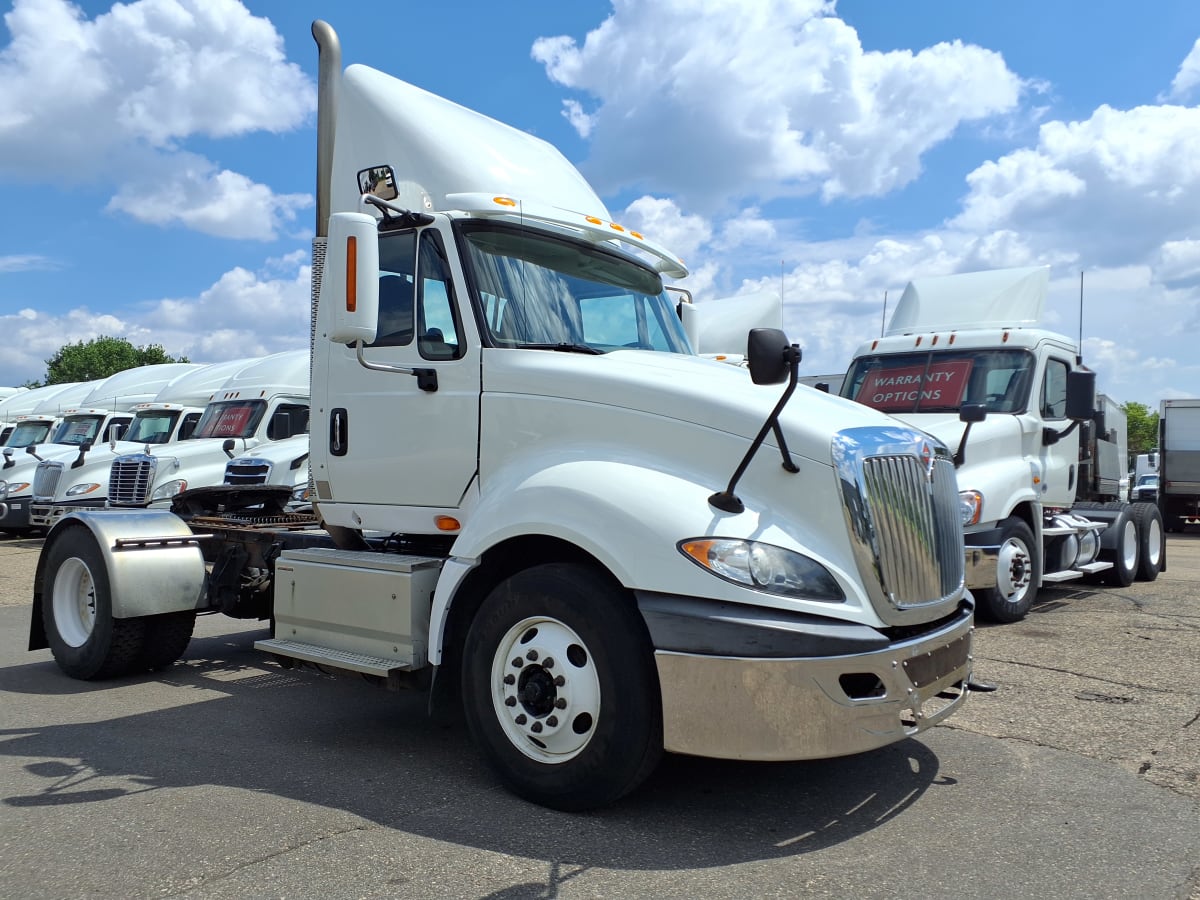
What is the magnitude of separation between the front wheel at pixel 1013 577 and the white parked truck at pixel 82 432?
1406 cm

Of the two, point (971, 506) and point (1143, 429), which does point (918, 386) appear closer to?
point (971, 506)

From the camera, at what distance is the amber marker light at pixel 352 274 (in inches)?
178

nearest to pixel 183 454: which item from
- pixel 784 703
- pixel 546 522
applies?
pixel 546 522

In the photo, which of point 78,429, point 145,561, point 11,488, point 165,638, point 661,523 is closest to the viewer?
point 661,523

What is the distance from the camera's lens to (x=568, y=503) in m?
4.14

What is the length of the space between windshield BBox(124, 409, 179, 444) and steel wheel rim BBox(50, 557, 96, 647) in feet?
38.1

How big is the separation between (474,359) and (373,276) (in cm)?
64

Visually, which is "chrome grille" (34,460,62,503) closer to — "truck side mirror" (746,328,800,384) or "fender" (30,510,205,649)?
"fender" (30,510,205,649)

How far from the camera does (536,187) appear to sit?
18.4ft

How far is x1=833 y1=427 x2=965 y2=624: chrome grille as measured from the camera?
13.1 feet

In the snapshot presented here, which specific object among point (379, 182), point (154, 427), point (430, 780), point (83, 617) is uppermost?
point (379, 182)

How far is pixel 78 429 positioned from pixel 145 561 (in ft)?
56.0

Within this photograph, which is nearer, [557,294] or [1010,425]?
[557,294]

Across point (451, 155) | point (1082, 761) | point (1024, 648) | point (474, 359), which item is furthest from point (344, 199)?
point (1024, 648)
